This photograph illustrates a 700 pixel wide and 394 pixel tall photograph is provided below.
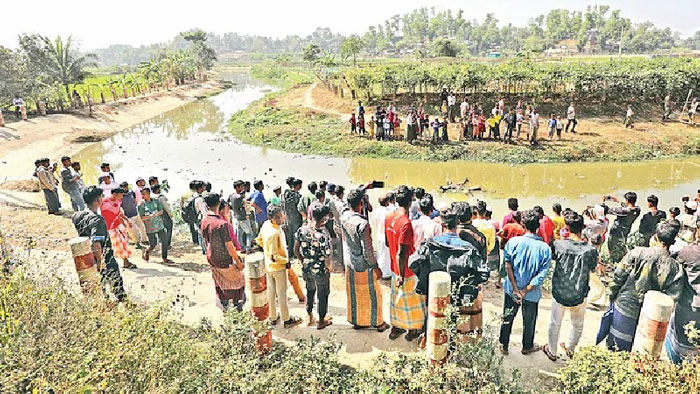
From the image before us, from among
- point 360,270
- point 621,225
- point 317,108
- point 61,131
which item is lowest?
point 621,225

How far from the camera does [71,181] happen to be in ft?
30.7

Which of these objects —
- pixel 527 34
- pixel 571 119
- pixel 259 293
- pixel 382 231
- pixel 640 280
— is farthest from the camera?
pixel 527 34

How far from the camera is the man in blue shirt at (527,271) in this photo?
164 inches

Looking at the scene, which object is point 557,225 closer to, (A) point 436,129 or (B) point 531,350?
(B) point 531,350

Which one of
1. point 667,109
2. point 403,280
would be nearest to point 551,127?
point 667,109

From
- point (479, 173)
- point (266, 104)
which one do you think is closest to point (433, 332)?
point (479, 173)

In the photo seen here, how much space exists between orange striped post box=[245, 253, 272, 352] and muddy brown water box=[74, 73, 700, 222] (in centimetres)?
820

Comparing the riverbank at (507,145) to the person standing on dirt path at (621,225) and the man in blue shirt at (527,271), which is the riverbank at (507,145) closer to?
the person standing on dirt path at (621,225)

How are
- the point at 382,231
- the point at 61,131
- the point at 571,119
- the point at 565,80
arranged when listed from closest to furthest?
1. the point at 382,231
2. the point at 571,119
3. the point at 565,80
4. the point at 61,131

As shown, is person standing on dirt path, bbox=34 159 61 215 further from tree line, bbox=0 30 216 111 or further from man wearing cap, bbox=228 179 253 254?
tree line, bbox=0 30 216 111

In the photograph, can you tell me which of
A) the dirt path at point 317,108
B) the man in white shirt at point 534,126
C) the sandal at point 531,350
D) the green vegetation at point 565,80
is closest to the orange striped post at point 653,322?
the sandal at point 531,350

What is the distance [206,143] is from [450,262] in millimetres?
18521

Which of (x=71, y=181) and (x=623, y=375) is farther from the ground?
(x=71, y=181)

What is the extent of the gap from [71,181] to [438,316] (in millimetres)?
8849
